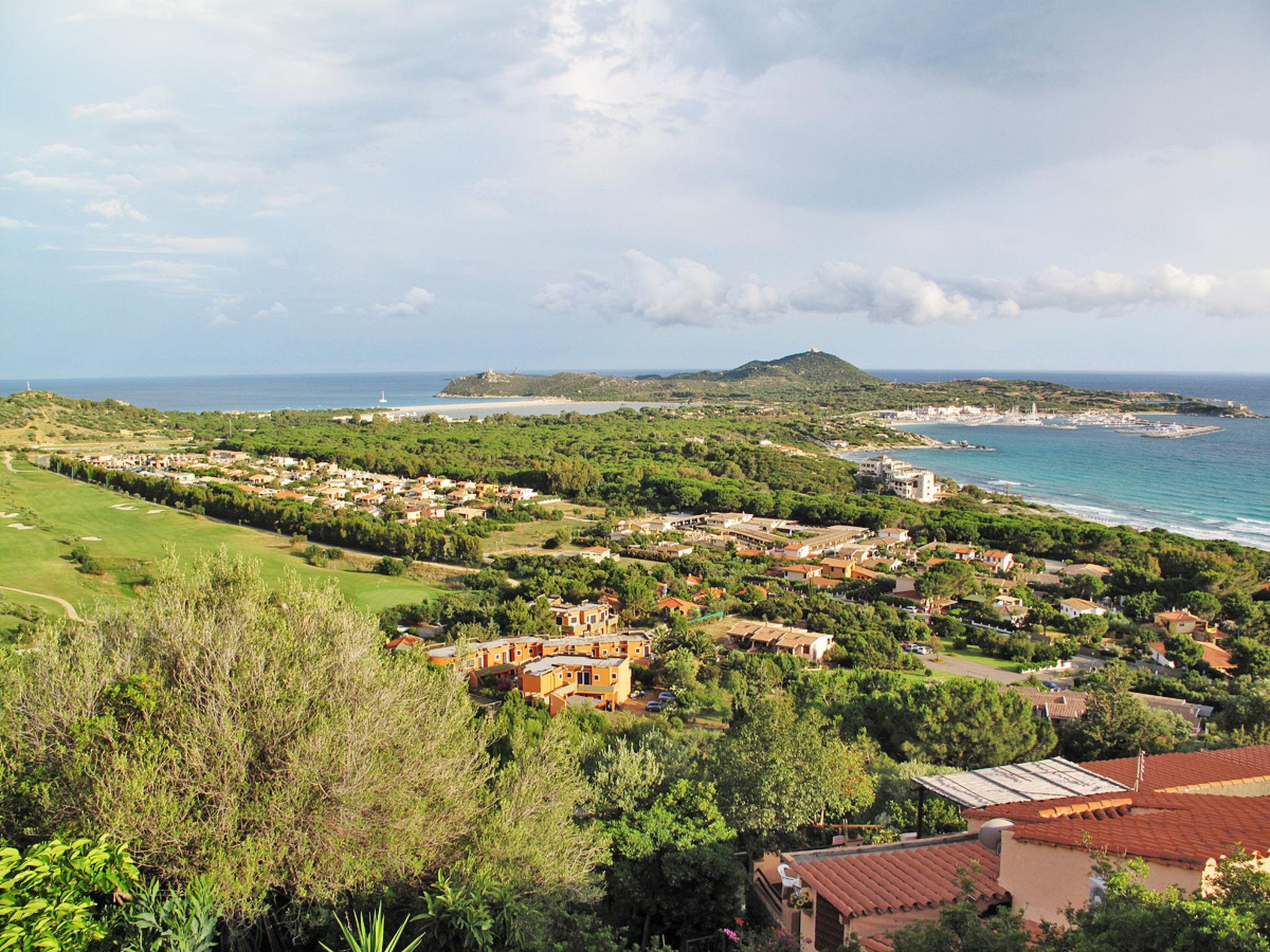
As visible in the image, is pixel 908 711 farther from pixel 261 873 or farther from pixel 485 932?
pixel 261 873

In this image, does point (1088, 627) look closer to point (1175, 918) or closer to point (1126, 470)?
point (1175, 918)

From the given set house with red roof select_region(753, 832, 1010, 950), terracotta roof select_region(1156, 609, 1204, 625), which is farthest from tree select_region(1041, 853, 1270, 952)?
terracotta roof select_region(1156, 609, 1204, 625)

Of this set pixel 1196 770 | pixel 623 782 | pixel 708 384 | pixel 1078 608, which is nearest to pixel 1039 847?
pixel 1196 770

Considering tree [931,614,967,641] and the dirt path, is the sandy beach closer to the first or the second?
the dirt path

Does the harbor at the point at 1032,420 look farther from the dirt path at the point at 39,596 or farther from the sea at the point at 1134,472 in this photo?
the dirt path at the point at 39,596

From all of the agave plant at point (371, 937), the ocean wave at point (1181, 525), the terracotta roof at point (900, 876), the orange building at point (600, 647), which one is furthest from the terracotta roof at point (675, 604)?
the ocean wave at point (1181, 525)

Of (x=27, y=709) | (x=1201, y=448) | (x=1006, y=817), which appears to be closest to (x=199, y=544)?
(x=27, y=709)
